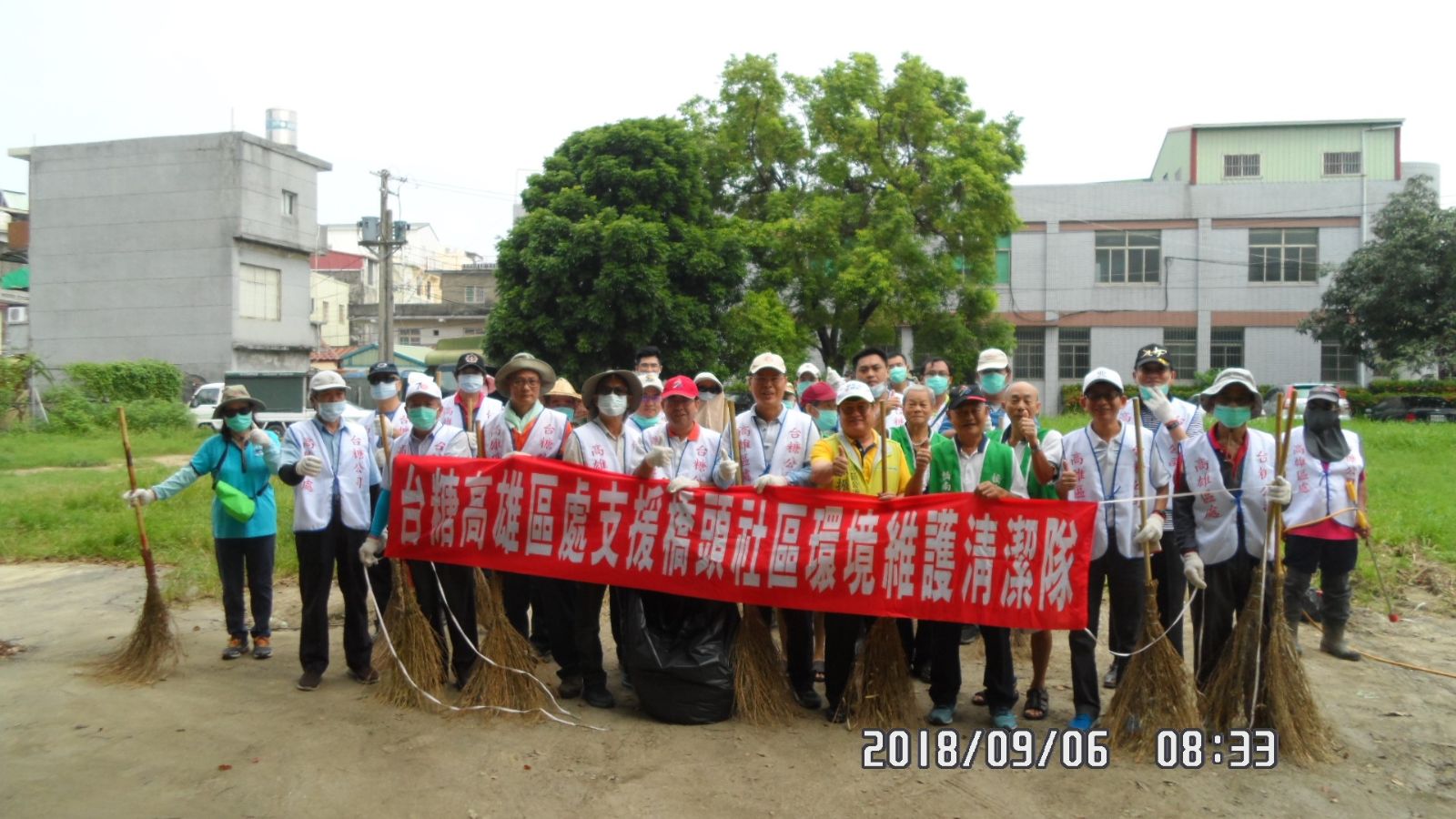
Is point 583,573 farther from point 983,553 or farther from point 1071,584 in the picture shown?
point 1071,584

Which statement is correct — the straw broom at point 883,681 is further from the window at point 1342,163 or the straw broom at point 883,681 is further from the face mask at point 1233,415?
the window at point 1342,163

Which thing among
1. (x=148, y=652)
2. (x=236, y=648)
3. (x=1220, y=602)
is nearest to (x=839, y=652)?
(x=1220, y=602)

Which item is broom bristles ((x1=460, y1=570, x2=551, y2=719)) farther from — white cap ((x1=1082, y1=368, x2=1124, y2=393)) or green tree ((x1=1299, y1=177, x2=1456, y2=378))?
green tree ((x1=1299, y1=177, x2=1456, y2=378))

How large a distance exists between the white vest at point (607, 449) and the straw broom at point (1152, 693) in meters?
2.53

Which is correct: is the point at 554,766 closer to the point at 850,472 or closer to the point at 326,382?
the point at 850,472

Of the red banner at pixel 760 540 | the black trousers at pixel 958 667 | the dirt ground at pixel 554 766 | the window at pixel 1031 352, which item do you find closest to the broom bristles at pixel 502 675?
the dirt ground at pixel 554 766

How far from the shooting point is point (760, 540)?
5383 millimetres

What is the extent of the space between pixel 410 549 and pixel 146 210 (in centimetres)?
3150

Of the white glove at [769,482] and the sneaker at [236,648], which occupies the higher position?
the white glove at [769,482]

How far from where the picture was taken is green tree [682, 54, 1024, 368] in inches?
890

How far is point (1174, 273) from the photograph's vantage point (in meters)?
33.6

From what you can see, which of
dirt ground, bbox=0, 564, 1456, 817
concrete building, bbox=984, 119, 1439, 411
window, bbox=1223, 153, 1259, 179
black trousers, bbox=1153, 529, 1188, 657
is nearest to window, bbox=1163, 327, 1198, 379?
concrete building, bbox=984, 119, 1439, 411

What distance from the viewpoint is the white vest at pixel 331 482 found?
19.6ft

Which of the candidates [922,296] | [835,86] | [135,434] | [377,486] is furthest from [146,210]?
[377,486]
